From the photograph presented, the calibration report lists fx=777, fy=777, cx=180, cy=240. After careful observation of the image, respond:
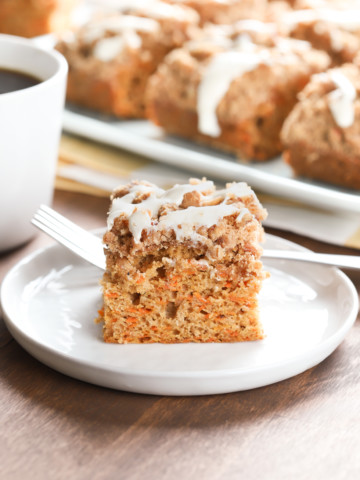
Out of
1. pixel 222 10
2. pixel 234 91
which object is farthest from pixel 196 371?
pixel 222 10

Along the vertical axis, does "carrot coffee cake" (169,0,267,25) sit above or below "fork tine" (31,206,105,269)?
above

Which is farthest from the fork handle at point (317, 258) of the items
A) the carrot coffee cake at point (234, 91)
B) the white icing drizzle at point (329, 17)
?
the white icing drizzle at point (329, 17)

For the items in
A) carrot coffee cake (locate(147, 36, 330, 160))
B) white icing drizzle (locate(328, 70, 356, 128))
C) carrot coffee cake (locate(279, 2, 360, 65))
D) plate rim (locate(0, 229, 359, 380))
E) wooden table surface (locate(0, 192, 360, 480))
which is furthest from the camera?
carrot coffee cake (locate(279, 2, 360, 65))

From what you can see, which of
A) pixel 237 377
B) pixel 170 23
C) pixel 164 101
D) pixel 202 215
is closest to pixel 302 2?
pixel 170 23

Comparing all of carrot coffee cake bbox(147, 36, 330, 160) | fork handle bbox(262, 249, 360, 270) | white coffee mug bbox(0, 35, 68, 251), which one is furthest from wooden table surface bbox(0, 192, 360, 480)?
carrot coffee cake bbox(147, 36, 330, 160)

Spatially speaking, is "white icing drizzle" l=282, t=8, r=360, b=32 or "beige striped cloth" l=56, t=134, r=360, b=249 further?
"white icing drizzle" l=282, t=8, r=360, b=32

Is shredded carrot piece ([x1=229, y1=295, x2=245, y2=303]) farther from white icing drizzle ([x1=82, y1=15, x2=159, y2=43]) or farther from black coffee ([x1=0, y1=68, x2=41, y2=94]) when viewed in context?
white icing drizzle ([x1=82, y1=15, x2=159, y2=43])

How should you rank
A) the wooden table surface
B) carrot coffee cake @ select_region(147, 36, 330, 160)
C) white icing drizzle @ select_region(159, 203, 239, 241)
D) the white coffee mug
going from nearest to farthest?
the wooden table surface, white icing drizzle @ select_region(159, 203, 239, 241), the white coffee mug, carrot coffee cake @ select_region(147, 36, 330, 160)

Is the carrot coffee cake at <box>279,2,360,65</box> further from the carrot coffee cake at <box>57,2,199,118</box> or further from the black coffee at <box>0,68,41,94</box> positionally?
the black coffee at <box>0,68,41,94</box>

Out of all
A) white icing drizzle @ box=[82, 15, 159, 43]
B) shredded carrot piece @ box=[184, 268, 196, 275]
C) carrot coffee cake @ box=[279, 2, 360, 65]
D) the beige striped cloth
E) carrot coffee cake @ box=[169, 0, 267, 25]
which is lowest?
the beige striped cloth
